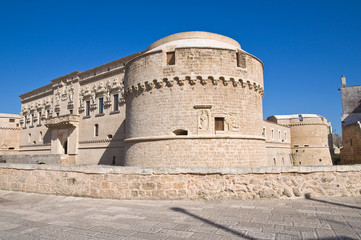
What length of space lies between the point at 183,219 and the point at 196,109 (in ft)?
22.1

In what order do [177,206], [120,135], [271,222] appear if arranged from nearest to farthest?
1. [271,222]
2. [177,206]
3. [120,135]

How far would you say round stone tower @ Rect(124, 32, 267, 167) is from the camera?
10.7 metres

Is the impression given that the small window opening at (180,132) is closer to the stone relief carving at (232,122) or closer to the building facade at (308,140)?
the stone relief carving at (232,122)

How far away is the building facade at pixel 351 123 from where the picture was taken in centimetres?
1966

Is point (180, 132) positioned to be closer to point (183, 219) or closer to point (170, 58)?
point (170, 58)

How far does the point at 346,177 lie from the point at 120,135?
17.9 meters

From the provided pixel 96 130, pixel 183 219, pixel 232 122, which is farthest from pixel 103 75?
pixel 183 219

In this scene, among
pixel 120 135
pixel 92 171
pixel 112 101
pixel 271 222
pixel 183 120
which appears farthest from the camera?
pixel 112 101

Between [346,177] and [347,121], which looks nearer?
[346,177]

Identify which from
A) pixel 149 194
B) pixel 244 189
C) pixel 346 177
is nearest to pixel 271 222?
pixel 244 189

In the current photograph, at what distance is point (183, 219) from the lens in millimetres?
4672

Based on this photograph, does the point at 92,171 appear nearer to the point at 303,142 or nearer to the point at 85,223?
the point at 85,223

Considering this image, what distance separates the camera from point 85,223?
4.56 m

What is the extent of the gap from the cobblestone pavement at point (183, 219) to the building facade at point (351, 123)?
16.5 m
